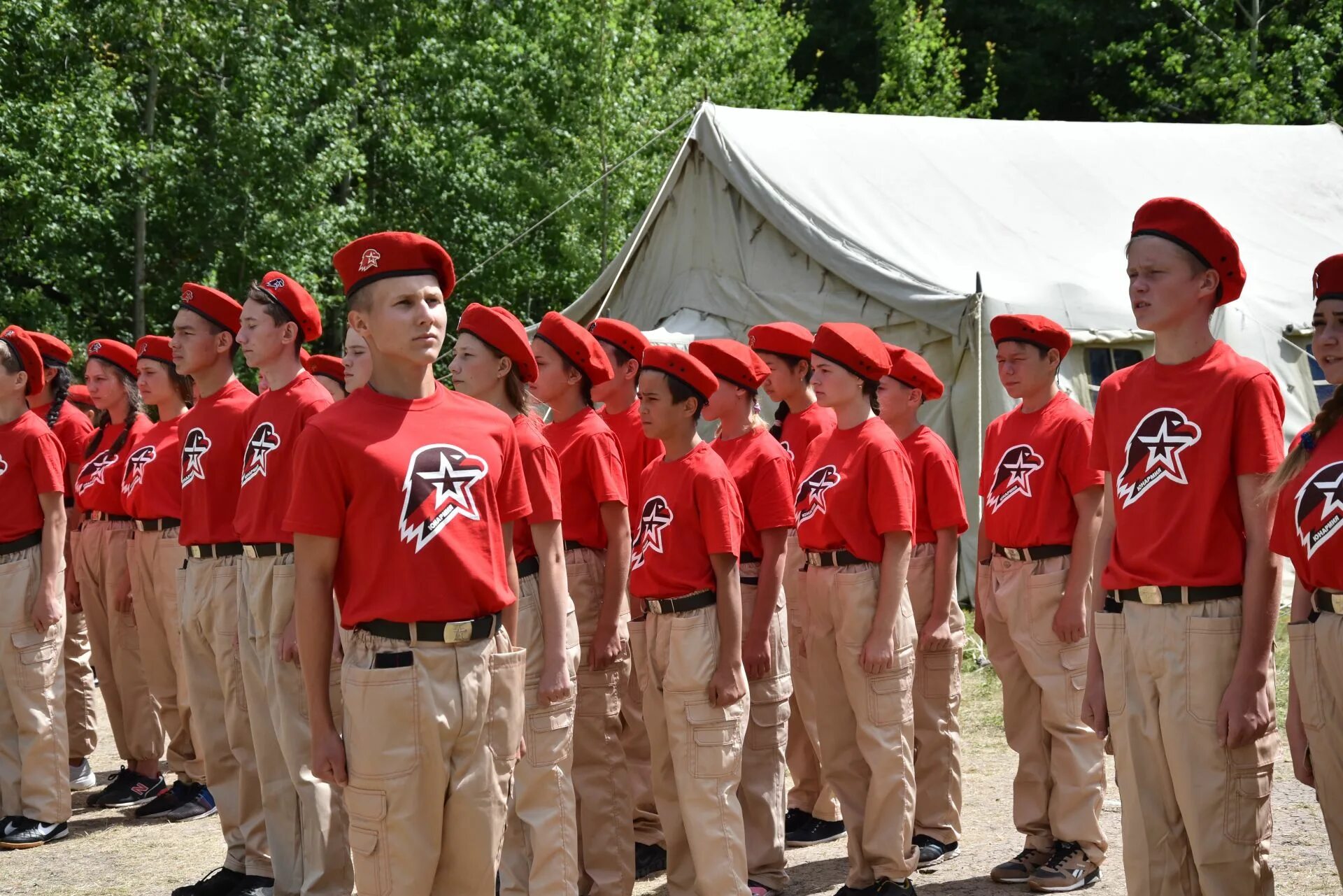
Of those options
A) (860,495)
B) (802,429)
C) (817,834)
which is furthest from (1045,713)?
(802,429)

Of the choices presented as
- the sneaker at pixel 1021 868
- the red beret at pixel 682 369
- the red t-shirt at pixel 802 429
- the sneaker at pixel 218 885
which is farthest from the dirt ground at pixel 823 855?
the red beret at pixel 682 369

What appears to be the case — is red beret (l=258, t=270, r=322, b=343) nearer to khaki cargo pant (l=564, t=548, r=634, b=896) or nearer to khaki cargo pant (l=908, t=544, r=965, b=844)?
khaki cargo pant (l=564, t=548, r=634, b=896)

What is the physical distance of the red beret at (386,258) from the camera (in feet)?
12.2

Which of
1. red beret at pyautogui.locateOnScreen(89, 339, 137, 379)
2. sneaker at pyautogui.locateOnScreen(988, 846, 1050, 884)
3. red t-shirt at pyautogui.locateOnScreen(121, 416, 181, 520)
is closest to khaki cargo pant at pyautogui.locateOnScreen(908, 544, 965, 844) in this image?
sneaker at pyautogui.locateOnScreen(988, 846, 1050, 884)

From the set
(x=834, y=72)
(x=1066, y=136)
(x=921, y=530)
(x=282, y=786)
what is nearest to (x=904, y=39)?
(x=834, y=72)

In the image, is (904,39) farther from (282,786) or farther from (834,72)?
(282,786)

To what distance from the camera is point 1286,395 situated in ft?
40.7

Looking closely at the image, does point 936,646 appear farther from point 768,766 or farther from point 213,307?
point 213,307

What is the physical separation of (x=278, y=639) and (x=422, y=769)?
192 cm

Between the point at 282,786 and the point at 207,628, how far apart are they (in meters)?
0.75

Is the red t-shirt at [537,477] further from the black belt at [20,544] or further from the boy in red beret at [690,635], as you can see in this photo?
the black belt at [20,544]

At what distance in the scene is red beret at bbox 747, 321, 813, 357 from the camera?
6.69 meters

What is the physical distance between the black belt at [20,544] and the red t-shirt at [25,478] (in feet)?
0.05

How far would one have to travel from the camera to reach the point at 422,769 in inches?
138
